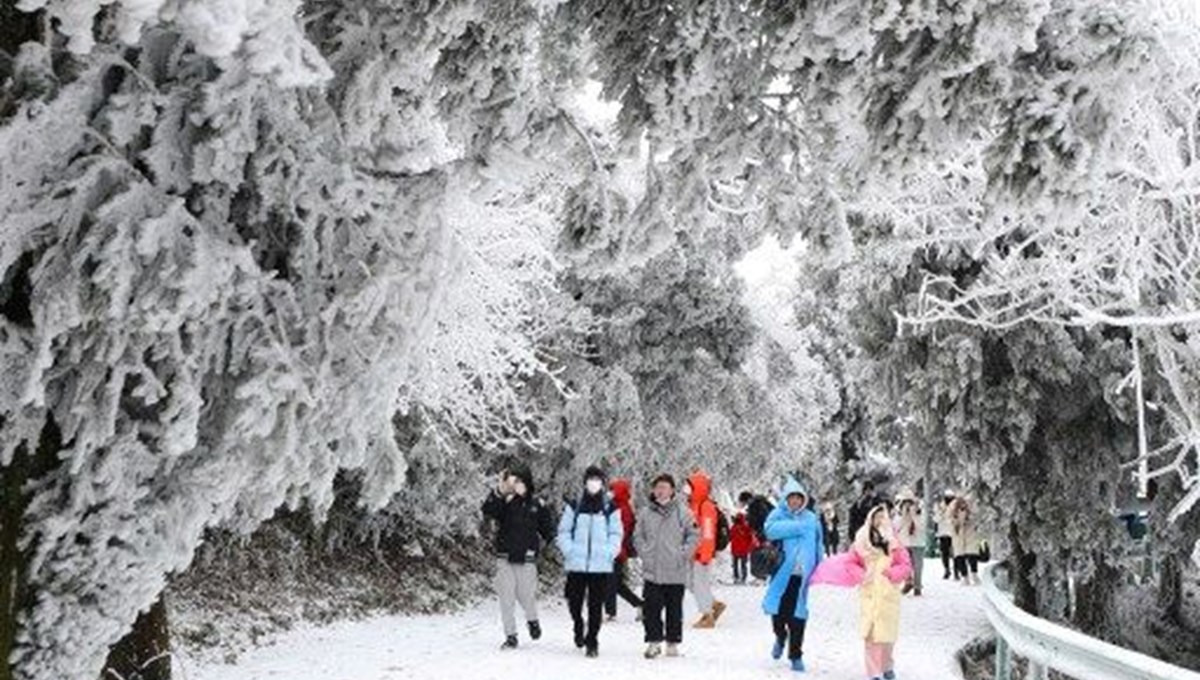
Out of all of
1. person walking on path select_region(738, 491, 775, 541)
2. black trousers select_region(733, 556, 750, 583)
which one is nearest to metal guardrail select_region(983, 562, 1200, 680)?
person walking on path select_region(738, 491, 775, 541)

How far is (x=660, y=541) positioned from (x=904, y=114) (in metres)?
8.99

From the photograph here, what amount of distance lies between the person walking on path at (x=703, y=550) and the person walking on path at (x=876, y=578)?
4171 millimetres

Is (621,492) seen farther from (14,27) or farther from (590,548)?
(14,27)

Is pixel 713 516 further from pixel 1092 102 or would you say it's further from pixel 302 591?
pixel 1092 102

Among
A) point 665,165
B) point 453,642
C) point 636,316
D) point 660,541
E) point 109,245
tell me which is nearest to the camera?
point 109,245

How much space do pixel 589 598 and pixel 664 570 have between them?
2.91 ft

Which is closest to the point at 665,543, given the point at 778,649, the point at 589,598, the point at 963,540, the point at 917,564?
the point at 589,598

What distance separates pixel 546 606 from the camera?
21.2m

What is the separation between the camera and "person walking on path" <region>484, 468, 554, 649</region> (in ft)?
48.1

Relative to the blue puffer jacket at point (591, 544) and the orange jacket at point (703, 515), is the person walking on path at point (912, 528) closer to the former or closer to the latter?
the orange jacket at point (703, 515)

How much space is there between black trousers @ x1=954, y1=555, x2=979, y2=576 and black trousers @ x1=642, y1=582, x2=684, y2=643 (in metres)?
14.8

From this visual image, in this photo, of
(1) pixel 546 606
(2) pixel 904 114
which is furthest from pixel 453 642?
(2) pixel 904 114

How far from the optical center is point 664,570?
13703mm

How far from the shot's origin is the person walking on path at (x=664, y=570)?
13.7 m
